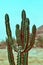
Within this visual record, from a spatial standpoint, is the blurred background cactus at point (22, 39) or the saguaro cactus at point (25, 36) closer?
the saguaro cactus at point (25, 36)

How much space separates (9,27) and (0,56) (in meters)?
21.2

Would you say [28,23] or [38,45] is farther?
[38,45]

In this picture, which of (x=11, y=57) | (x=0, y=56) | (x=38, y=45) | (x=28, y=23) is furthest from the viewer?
(x=38, y=45)

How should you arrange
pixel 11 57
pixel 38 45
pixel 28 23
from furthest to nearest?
pixel 38 45 < pixel 11 57 < pixel 28 23

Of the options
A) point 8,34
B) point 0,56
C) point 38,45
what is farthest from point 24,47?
point 38,45

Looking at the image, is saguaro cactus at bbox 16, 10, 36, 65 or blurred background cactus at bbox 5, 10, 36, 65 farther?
blurred background cactus at bbox 5, 10, 36, 65

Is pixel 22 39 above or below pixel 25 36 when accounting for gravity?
below

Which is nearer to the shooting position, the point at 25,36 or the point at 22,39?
the point at 25,36

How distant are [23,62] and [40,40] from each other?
39.4 m

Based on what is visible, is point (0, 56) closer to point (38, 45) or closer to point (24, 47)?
point (38, 45)

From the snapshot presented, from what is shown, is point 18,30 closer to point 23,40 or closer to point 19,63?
point 23,40

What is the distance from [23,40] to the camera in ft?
33.8

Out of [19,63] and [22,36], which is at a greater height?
[22,36]

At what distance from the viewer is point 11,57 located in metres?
10.7
